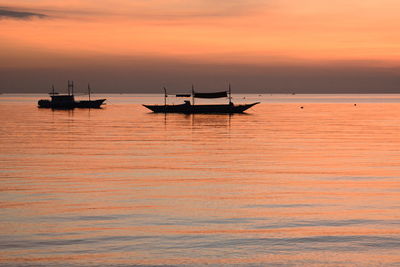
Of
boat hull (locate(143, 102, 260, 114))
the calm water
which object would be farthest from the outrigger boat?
the calm water

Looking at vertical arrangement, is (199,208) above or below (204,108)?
below

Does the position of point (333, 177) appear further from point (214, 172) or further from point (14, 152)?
point (14, 152)

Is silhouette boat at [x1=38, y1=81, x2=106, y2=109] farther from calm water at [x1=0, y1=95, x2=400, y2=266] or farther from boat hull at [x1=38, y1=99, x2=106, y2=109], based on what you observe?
calm water at [x1=0, y1=95, x2=400, y2=266]

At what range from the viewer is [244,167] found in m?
25.0

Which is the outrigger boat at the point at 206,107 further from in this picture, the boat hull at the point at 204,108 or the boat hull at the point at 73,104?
the boat hull at the point at 73,104

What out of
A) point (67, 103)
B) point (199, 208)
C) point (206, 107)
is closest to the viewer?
point (199, 208)

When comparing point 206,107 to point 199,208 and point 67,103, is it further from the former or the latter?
point 199,208

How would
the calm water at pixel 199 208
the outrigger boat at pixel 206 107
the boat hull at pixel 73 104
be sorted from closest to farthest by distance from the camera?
the calm water at pixel 199 208 → the outrigger boat at pixel 206 107 → the boat hull at pixel 73 104

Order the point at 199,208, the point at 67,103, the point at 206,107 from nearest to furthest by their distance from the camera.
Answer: the point at 199,208 → the point at 206,107 → the point at 67,103

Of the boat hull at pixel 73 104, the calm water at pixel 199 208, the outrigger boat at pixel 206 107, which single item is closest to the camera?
the calm water at pixel 199 208

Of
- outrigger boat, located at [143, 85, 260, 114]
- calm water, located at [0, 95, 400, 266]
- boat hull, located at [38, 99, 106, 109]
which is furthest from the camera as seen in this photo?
boat hull, located at [38, 99, 106, 109]

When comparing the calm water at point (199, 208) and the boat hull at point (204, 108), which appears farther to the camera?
the boat hull at point (204, 108)

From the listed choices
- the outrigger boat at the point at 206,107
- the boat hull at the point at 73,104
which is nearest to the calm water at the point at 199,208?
the outrigger boat at the point at 206,107

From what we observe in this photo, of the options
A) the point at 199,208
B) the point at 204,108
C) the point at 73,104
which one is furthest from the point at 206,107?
the point at 199,208
